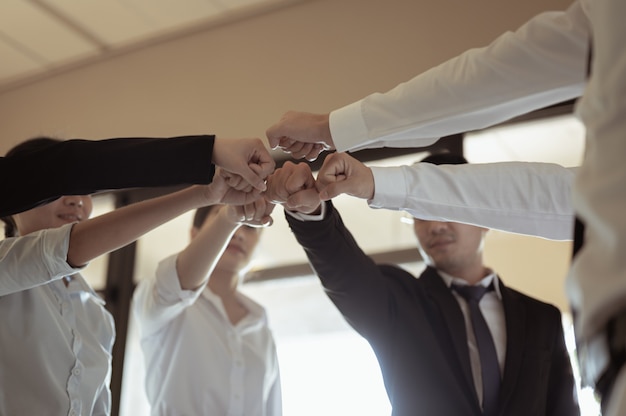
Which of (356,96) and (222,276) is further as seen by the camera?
(356,96)

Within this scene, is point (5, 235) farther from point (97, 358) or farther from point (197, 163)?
point (197, 163)

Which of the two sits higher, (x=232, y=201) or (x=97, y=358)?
(x=232, y=201)

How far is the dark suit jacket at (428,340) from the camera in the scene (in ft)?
5.41

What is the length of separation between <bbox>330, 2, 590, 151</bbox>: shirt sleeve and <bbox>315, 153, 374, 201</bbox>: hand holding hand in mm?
73

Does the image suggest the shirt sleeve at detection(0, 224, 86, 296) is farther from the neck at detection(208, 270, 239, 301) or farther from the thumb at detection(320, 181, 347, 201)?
the neck at detection(208, 270, 239, 301)

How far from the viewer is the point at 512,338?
A: 5.71ft

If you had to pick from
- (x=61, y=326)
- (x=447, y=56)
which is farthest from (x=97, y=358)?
(x=447, y=56)

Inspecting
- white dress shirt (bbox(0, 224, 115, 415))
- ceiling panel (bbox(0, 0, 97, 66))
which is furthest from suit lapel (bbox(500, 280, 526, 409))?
ceiling panel (bbox(0, 0, 97, 66))

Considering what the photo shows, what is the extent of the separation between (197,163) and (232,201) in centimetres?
31

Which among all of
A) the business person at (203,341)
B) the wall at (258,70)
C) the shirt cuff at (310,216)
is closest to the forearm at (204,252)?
the business person at (203,341)

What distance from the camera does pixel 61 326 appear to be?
5.61ft

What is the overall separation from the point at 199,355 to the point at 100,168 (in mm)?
776

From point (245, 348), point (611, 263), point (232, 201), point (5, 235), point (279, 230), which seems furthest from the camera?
point (279, 230)

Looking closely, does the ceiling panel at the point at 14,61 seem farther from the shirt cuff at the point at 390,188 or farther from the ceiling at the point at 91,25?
the shirt cuff at the point at 390,188
